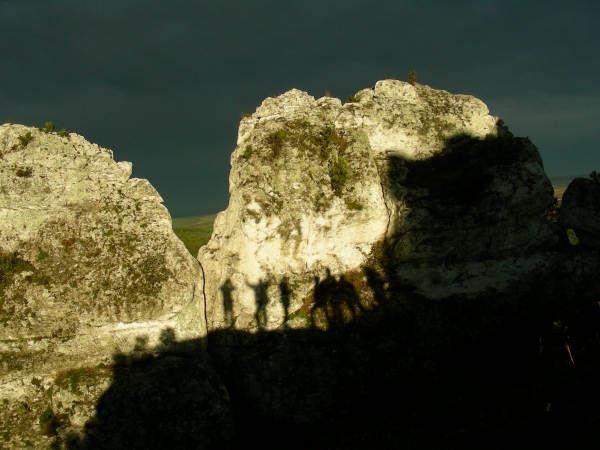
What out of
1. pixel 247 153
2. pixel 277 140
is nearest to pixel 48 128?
pixel 247 153

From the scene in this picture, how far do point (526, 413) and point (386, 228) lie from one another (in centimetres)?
965

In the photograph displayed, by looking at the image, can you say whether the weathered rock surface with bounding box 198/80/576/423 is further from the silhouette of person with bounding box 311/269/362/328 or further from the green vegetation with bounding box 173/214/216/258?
the green vegetation with bounding box 173/214/216/258

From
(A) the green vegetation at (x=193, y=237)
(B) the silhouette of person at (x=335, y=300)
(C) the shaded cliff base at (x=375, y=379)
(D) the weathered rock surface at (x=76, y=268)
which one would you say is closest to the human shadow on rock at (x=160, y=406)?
(C) the shaded cliff base at (x=375, y=379)

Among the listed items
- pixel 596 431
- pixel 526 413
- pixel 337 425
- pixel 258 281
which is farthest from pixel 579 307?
pixel 258 281

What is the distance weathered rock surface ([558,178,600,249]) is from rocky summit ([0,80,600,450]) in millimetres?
102

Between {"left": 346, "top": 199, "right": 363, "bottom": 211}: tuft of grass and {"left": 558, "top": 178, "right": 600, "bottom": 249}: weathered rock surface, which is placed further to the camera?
{"left": 558, "top": 178, "right": 600, "bottom": 249}: weathered rock surface

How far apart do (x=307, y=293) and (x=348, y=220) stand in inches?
157

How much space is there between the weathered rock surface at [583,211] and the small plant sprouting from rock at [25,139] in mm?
26889

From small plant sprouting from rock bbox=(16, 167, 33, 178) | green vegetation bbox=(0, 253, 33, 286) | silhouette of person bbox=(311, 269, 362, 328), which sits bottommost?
silhouette of person bbox=(311, 269, 362, 328)

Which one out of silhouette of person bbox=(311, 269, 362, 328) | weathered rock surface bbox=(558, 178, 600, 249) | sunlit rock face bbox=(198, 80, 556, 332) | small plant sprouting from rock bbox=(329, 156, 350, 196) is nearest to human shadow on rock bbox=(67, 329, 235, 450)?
sunlit rock face bbox=(198, 80, 556, 332)

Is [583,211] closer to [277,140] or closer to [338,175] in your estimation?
[338,175]

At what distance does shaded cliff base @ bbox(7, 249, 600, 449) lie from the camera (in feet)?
47.2

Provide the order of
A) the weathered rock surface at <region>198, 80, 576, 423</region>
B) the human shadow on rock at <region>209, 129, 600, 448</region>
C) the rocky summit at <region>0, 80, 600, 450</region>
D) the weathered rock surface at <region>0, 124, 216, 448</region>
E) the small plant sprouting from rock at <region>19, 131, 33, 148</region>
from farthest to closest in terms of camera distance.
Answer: the small plant sprouting from rock at <region>19, 131, 33, 148</region>
the weathered rock surface at <region>198, 80, 576, 423</region>
the human shadow on rock at <region>209, 129, 600, 448</region>
the weathered rock surface at <region>0, 124, 216, 448</region>
the rocky summit at <region>0, 80, 600, 450</region>

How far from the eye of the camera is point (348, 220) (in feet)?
63.5
